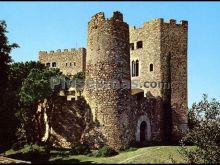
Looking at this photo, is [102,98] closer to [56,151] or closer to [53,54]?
[56,151]

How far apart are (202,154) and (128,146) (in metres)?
7.59

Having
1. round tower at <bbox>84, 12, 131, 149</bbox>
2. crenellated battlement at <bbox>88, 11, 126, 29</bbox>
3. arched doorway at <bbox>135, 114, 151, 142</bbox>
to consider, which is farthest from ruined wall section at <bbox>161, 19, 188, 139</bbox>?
crenellated battlement at <bbox>88, 11, 126, 29</bbox>

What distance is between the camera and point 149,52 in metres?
48.3

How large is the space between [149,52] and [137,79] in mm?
3817

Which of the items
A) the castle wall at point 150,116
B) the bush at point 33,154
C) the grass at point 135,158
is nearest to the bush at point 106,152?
the grass at point 135,158

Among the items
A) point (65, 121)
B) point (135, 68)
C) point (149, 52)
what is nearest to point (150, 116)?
point (149, 52)

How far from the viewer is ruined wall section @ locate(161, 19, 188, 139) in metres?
46.7

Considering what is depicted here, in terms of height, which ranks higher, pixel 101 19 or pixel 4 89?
pixel 101 19

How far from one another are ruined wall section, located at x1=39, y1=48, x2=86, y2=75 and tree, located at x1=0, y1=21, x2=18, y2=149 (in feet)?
118

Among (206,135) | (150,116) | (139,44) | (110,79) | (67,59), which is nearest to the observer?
(206,135)

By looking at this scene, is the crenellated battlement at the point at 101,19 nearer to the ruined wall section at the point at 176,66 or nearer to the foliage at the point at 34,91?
the foliage at the point at 34,91

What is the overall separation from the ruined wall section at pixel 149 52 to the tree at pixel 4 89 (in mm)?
18282

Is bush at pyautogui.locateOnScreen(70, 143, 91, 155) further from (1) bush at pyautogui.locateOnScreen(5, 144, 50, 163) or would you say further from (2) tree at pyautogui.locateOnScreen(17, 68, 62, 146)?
(2) tree at pyautogui.locateOnScreen(17, 68, 62, 146)

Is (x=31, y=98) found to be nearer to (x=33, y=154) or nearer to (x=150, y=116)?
(x=33, y=154)
